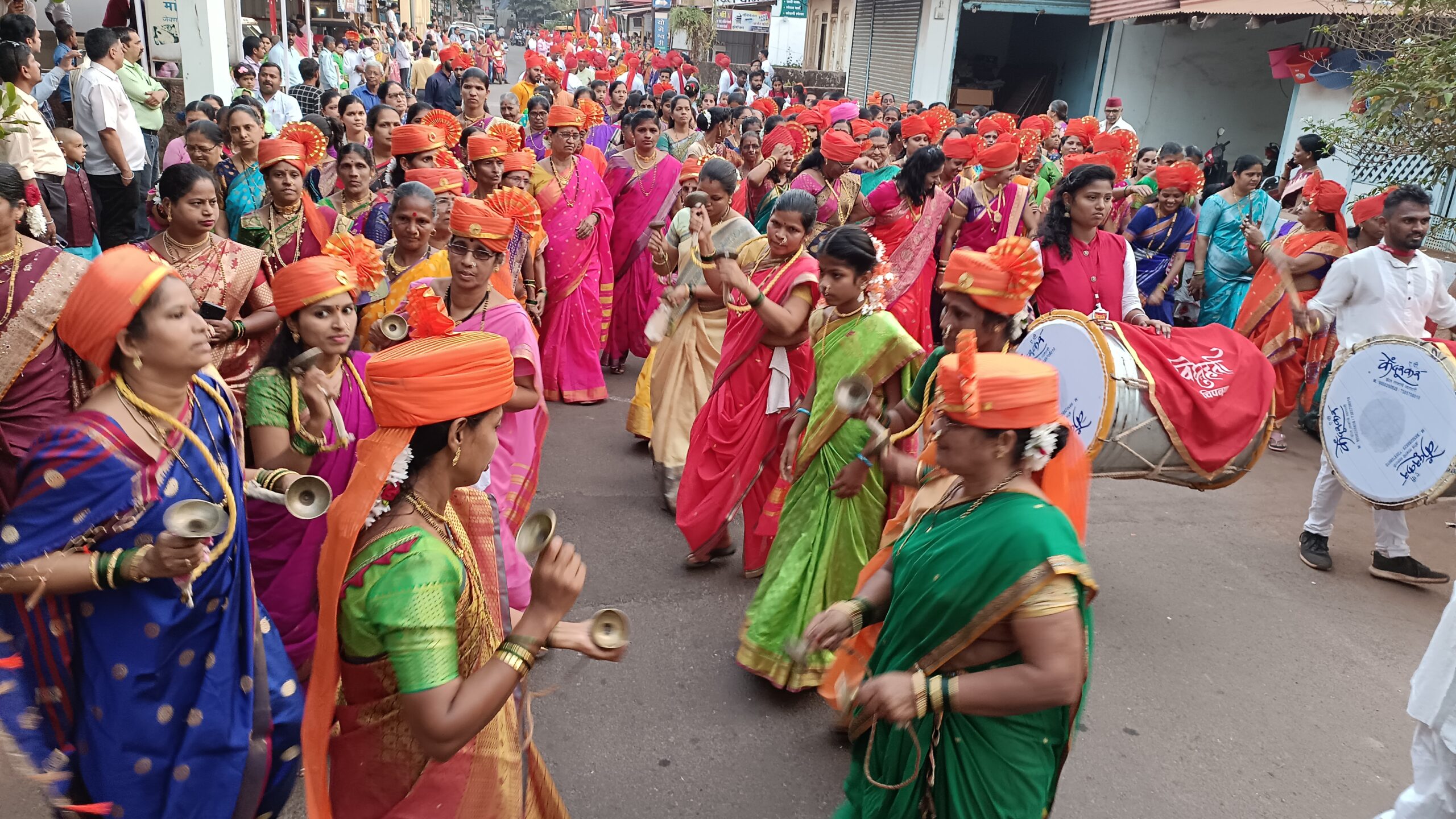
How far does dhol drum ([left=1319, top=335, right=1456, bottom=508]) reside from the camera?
456 cm

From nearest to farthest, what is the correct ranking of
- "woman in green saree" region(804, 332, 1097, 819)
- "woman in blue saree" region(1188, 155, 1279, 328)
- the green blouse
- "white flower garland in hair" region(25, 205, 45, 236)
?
the green blouse < "woman in green saree" region(804, 332, 1097, 819) < "white flower garland in hair" region(25, 205, 45, 236) < "woman in blue saree" region(1188, 155, 1279, 328)

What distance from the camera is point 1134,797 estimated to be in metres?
3.45

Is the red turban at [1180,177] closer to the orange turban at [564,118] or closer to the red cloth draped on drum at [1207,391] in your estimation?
the red cloth draped on drum at [1207,391]

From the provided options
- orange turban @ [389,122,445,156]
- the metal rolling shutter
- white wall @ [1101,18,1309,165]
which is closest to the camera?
orange turban @ [389,122,445,156]

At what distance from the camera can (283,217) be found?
5039mm

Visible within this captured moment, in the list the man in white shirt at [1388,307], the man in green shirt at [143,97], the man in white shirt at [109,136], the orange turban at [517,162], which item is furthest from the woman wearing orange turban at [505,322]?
the man in green shirt at [143,97]

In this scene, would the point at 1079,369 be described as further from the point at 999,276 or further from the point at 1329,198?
the point at 1329,198

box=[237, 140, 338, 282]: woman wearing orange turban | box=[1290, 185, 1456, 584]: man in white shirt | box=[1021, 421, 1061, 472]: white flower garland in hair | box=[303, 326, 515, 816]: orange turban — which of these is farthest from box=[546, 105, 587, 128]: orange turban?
box=[1021, 421, 1061, 472]: white flower garland in hair

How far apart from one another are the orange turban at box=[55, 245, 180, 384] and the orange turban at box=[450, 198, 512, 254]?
1.72 metres

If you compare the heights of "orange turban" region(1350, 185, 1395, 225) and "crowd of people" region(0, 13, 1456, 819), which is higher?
"orange turban" region(1350, 185, 1395, 225)

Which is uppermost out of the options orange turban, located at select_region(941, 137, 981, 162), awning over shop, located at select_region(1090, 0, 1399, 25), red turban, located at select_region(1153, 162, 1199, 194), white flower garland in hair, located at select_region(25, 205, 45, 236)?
awning over shop, located at select_region(1090, 0, 1399, 25)

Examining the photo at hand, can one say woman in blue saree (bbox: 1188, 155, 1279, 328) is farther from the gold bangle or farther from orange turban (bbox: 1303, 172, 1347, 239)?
the gold bangle

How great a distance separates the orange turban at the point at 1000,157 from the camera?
7297 millimetres

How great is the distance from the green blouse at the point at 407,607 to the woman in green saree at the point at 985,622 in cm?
83
